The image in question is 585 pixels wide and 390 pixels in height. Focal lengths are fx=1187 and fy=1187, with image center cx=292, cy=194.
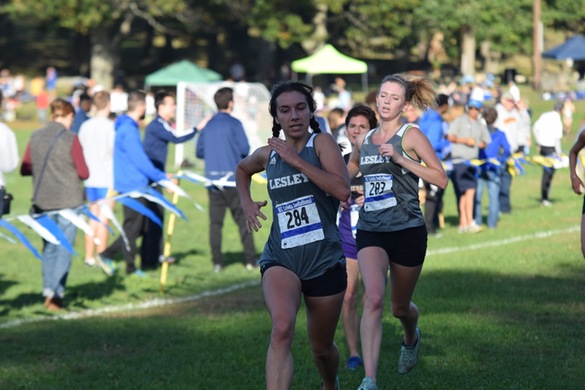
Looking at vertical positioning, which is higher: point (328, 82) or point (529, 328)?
point (328, 82)

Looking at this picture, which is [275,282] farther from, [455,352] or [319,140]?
[455,352]

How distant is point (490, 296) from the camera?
11.8 m

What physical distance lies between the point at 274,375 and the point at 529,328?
4.21 m

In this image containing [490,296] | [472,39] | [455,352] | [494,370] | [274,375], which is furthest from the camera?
[472,39]

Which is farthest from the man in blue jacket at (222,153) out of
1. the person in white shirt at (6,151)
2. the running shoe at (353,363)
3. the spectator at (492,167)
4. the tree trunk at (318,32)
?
the tree trunk at (318,32)

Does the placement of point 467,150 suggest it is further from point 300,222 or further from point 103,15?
point 103,15

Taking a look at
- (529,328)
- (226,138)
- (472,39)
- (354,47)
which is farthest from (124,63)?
(529,328)

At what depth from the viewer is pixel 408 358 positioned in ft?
27.2

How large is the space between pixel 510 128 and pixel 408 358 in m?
13.8

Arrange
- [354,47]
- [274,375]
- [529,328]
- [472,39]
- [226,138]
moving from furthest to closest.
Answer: [354,47] < [472,39] < [226,138] < [529,328] < [274,375]

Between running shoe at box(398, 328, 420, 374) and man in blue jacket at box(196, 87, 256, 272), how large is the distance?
20.5 feet

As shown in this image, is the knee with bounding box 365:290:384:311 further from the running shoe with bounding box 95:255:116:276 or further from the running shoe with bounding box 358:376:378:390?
the running shoe with bounding box 95:255:116:276

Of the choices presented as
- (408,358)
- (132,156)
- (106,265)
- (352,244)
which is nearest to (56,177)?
(132,156)

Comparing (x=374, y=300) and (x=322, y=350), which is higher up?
(x=374, y=300)
